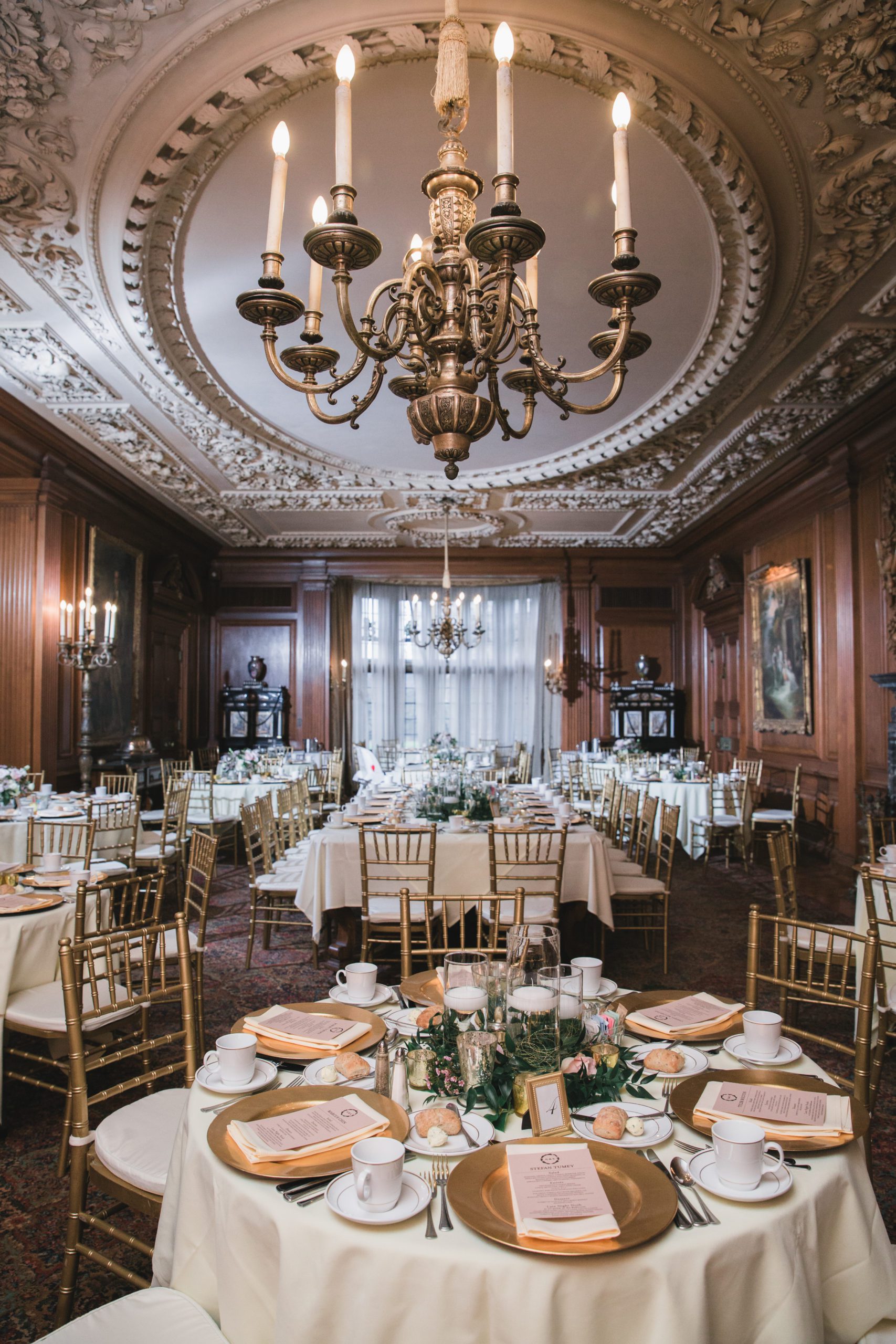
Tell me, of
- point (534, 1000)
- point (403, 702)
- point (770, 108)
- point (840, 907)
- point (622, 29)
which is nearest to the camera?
point (534, 1000)

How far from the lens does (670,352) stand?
21.5 ft

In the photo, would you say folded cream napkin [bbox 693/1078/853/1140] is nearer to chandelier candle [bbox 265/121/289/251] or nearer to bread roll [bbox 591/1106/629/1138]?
bread roll [bbox 591/1106/629/1138]

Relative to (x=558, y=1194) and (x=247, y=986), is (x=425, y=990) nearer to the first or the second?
(x=558, y=1194)

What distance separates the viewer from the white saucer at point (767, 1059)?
6.19 feet

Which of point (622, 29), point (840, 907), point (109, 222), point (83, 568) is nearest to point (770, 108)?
point (622, 29)

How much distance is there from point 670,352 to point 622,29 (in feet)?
10.3

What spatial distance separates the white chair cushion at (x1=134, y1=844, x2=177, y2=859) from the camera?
6.49 meters

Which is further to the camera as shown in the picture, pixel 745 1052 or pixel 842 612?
pixel 842 612

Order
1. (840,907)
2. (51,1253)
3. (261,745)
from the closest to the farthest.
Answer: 1. (51,1253)
2. (840,907)
3. (261,745)

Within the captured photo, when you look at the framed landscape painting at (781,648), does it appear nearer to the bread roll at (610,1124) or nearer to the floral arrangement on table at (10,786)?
the floral arrangement on table at (10,786)

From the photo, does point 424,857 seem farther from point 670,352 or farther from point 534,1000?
point 670,352

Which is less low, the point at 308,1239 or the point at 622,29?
the point at 622,29

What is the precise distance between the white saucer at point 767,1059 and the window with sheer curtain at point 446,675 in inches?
493

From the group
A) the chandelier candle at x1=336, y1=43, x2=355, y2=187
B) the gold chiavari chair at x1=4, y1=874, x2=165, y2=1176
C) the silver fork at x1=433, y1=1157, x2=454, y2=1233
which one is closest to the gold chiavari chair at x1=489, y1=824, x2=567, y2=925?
the gold chiavari chair at x1=4, y1=874, x2=165, y2=1176
